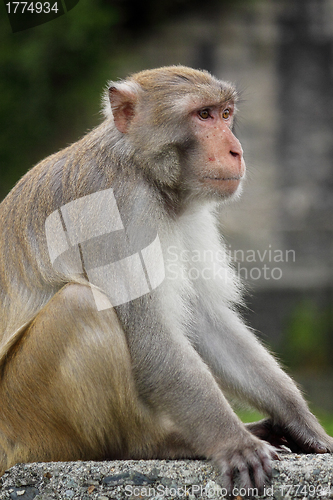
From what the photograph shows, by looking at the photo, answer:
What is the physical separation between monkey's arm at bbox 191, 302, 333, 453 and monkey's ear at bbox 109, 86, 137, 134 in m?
1.66

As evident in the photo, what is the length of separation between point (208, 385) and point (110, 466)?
2.74ft

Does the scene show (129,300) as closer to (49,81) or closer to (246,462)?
(246,462)

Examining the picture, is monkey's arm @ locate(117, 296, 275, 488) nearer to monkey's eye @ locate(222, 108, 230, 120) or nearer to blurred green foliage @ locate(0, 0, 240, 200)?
monkey's eye @ locate(222, 108, 230, 120)

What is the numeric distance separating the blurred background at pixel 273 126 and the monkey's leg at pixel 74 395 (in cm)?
816

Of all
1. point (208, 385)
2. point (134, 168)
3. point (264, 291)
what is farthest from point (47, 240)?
point (264, 291)

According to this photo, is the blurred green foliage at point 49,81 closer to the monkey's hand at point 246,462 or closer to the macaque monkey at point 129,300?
the macaque monkey at point 129,300

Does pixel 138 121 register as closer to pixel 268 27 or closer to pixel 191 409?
pixel 191 409

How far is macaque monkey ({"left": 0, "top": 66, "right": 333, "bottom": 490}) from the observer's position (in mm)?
4465

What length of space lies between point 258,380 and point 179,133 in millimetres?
2037

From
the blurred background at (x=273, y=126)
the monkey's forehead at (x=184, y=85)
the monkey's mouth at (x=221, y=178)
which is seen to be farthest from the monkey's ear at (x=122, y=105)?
the blurred background at (x=273, y=126)

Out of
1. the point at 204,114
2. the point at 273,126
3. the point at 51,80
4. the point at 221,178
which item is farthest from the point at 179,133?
the point at 273,126

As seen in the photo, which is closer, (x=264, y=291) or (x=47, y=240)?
(x=47, y=240)

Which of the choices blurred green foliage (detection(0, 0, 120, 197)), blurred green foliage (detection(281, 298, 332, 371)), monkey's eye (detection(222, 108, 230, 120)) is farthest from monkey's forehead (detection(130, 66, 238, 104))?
blurred green foliage (detection(281, 298, 332, 371))

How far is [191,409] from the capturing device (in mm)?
4520
